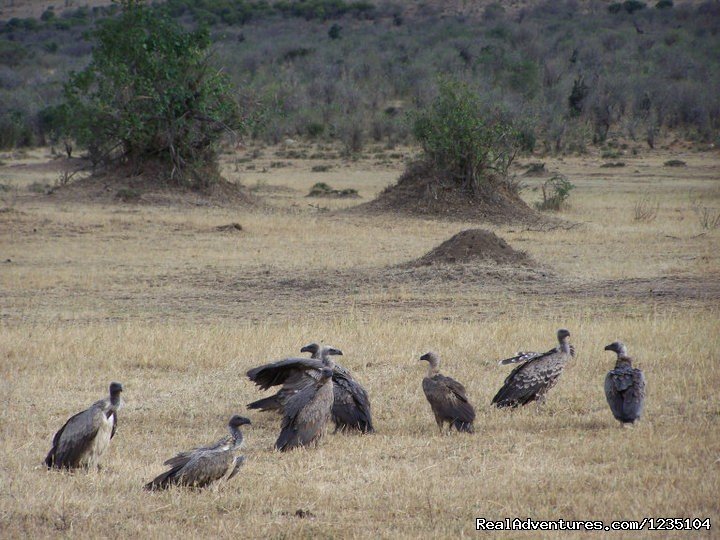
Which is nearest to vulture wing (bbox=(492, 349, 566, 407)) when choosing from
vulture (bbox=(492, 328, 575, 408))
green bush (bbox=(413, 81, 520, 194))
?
vulture (bbox=(492, 328, 575, 408))

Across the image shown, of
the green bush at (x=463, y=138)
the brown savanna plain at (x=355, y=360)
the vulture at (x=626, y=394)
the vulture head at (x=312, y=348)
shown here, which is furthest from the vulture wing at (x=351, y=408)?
the green bush at (x=463, y=138)

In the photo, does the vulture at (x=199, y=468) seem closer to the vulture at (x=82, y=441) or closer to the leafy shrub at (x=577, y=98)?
the vulture at (x=82, y=441)

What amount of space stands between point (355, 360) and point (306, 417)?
312cm

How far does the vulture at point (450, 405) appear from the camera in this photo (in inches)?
304

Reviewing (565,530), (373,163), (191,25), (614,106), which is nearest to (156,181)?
(373,163)

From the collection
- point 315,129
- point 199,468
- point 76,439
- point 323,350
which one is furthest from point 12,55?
point 199,468

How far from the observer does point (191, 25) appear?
8256 cm

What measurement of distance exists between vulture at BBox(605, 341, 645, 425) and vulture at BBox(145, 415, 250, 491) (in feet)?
9.94

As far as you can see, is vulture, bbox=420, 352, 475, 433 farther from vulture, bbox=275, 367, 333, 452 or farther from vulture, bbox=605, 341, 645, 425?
vulture, bbox=605, 341, 645, 425

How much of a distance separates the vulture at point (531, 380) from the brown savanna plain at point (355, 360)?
13 cm

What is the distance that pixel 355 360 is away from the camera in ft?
34.3

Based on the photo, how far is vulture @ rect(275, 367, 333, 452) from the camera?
7.35 metres

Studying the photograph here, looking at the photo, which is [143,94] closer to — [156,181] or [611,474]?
[156,181]

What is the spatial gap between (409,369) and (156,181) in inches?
785
